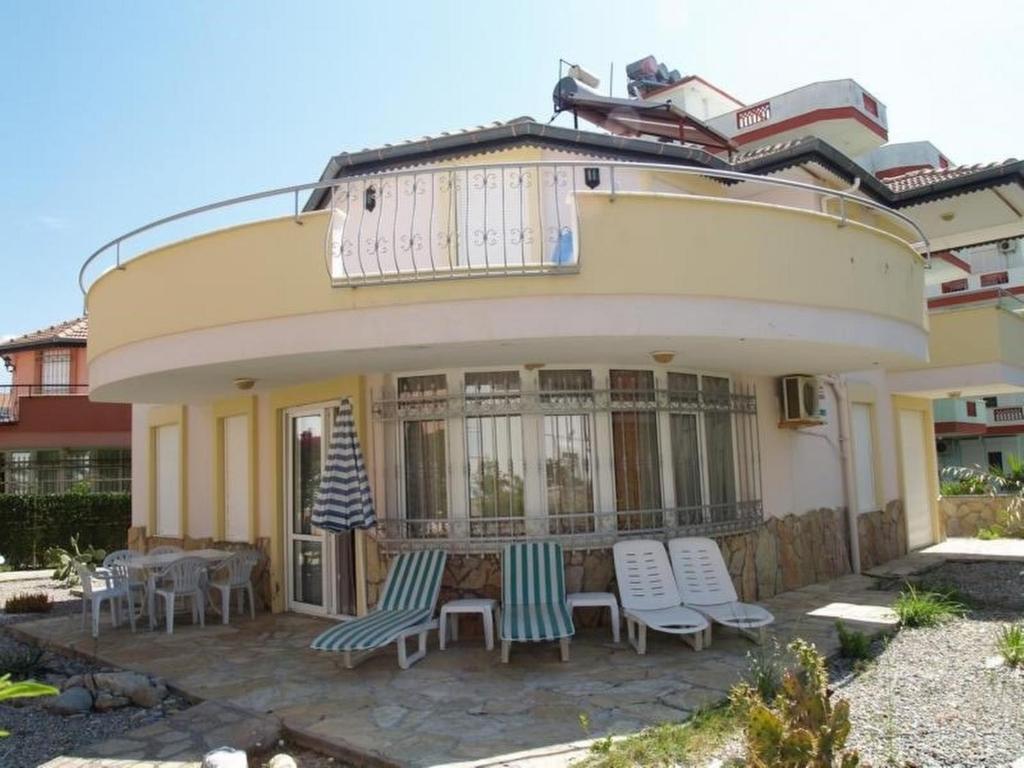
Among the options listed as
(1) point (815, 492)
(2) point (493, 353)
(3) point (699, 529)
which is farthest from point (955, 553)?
(2) point (493, 353)

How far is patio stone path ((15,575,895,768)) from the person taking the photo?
19.3 feet

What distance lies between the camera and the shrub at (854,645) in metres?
7.70

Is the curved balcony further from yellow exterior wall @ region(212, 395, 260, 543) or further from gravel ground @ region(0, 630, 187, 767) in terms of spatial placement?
gravel ground @ region(0, 630, 187, 767)

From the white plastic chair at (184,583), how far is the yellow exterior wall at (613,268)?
10.1ft

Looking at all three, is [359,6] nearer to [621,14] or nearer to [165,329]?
[621,14]

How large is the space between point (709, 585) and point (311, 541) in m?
5.38

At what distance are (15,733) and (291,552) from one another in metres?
4.78

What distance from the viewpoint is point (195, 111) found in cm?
1034

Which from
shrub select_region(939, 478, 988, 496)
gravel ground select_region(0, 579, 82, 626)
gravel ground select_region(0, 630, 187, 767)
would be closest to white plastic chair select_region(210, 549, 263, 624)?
gravel ground select_region(0, 630, 187, 767)

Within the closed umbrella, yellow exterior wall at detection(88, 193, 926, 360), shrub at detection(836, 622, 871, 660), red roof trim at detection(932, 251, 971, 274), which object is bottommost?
shrub at detection(836, 622, 871, 660)

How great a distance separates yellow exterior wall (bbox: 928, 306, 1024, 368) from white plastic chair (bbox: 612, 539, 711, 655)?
8820mm

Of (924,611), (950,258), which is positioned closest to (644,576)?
(924,611)

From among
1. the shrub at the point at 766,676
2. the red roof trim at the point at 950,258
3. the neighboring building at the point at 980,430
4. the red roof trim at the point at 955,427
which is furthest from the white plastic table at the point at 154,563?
the red roof trim at the point at 955,427

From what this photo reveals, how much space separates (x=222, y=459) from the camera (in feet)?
41.2
